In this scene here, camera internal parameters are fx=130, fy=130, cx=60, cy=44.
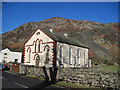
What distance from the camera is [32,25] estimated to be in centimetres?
11662

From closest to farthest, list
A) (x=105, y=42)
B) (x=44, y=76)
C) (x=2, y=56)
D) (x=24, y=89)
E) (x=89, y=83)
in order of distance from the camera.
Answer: (x=24, y=89)
(x=89, y=83)
(x=44, y=76)
(x=2, y=56)
(x=105, y=42)

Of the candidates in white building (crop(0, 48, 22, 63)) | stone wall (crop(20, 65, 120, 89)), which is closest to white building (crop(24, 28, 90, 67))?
stone wall (crop(20, 65, 120, 89))

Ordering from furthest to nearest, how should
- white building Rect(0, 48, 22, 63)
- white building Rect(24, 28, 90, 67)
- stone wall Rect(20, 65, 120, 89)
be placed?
white building Rect(0, 48, 22, 63) < white building Rect(24, 28, 90, 67) < stone wall Rect(20, 65, 120, 89)

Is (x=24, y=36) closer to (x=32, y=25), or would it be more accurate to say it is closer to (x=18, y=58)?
(x=32, y=25)

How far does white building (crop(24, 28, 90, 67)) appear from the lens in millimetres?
25828

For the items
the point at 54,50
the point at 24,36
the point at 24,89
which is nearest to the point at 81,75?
the point at 24,89

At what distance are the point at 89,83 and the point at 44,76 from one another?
23.3ft

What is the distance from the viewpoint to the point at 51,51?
25.8 m

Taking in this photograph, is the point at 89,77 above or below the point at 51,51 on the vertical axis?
below

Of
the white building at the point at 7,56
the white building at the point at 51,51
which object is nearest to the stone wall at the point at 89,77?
the white building at the point at 51,51

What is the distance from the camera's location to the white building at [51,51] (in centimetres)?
2583

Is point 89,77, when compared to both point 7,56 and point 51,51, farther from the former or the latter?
point 7,56

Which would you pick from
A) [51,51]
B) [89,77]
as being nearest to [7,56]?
[51,51]

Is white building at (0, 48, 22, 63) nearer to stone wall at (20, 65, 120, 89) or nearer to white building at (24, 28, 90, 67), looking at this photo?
white building at (24, 28, 90, 67)
